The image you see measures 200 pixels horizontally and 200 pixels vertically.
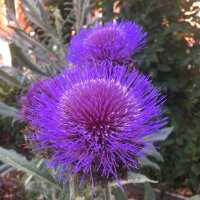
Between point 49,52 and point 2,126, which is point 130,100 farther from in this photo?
point 2,126

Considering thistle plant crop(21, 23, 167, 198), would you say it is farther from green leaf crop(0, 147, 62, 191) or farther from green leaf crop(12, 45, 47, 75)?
green leaf crop(12, 45, 47, 75)

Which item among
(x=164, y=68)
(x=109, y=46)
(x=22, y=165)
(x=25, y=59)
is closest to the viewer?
(x=22, y=165)

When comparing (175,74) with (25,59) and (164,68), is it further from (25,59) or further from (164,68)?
(25,59)

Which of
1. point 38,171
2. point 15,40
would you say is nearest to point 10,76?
point 15,40

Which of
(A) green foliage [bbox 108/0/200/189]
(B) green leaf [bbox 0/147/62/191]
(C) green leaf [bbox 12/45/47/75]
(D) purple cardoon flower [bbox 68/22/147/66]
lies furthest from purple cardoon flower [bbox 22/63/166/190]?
(A) green foliage [bbox 108/0/200/189]

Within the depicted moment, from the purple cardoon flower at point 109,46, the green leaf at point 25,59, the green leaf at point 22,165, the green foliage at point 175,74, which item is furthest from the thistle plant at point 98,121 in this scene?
the green foliage at point 175,74

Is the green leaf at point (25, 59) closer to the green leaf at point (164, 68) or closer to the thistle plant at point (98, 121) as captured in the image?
the green leaf at point (164, 68)

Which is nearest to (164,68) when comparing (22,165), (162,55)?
(162,55)
